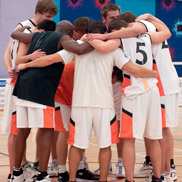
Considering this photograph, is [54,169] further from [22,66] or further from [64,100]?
[22,66]

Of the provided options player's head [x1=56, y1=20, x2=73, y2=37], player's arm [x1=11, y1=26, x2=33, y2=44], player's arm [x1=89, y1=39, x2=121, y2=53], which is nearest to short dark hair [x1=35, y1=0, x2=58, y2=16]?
player's head [x1=56, y1=20, x2=73, y2=37]

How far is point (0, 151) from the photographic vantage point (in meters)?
6.68

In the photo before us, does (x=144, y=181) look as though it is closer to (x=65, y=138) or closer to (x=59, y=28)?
(x=65, y=138)

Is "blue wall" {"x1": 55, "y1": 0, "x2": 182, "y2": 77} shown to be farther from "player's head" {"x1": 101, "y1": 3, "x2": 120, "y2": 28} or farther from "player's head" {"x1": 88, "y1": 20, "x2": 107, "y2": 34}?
"player's head" {"x1": 88, "y1": 20, "x2": 107, "y2": 34}

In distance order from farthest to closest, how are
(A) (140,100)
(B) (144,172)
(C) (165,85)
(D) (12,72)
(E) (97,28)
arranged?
(B) (144,172), (D) (12,72), (C) (165,85), (E) (97,28), (A) (140,100)

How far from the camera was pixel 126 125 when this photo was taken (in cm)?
416

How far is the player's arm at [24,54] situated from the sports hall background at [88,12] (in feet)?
27.1

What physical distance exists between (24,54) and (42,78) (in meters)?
0.43

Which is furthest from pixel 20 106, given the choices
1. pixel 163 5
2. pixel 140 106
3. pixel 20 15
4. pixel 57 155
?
pixel 163 5

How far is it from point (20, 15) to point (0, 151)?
7.50 m

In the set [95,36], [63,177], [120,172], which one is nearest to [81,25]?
[95,36]

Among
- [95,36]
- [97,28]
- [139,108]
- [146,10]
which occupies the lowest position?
[139,108]

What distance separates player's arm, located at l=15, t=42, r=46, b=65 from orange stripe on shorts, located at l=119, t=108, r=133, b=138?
977 mm

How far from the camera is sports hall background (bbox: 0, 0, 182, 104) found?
1329cm
